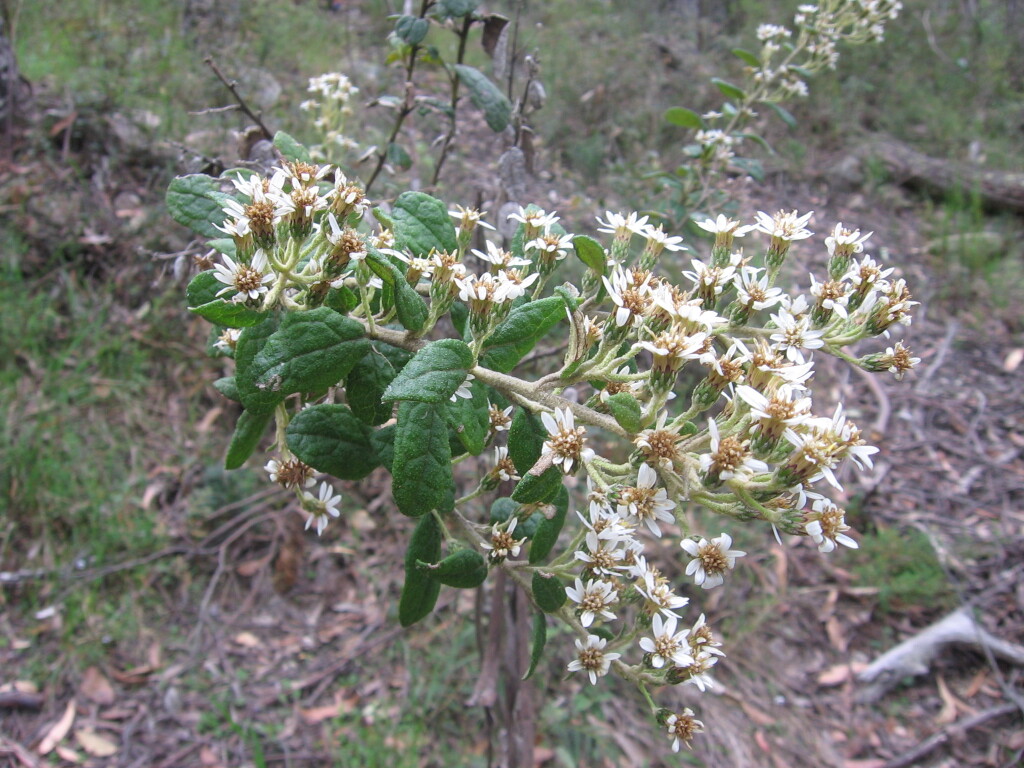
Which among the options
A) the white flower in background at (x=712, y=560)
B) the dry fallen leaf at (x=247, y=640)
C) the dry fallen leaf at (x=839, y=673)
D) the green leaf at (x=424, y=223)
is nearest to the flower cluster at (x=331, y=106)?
the green leaf at (x=424, y=223)

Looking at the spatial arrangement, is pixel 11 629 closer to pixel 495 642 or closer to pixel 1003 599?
pixel 495 642

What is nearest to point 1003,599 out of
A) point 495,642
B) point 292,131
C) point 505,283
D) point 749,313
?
point 495,642

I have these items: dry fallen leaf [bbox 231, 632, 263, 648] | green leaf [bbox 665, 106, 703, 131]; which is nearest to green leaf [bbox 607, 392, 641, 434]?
green leaf [bbox 665, 106, 703, 131]

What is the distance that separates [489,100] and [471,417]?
3.53 feet

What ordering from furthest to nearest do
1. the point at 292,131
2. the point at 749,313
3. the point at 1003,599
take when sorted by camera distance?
the point at 292,131 → the point at 1003,599 → the point at 749,313

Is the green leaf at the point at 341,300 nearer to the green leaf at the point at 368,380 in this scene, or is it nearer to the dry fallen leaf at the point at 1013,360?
the green leaf at the point at 368,380

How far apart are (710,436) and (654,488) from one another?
0.31ft

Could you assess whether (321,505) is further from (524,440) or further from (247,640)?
(247,640)

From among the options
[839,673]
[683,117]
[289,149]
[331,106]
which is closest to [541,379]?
[289,149]

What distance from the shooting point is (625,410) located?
2.69ft

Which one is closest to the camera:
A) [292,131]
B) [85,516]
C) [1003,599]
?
[85,516]

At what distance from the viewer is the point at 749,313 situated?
0.99 metres

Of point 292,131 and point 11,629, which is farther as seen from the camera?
point 292,131

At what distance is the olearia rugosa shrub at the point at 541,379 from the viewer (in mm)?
840
